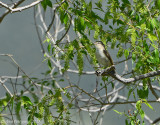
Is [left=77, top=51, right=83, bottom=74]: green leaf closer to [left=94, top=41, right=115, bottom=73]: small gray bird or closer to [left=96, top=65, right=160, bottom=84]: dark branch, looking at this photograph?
[left=96, top=65, right=160, bottom=84]: dark branch

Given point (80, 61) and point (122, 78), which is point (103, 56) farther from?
point (80, 61)

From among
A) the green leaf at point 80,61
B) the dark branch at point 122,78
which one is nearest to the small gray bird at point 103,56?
the dark branch at point 122,78

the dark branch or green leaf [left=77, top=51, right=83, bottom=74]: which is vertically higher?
green leaf [left=77, top=51, right=83, bottom=74]

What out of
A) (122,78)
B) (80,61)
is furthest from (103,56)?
(80,61)

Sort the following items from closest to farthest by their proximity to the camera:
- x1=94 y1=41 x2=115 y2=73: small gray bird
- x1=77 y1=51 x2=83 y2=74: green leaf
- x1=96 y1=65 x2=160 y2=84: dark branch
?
x1=77 y1=51 x2=83 y2=74: green leaf, x1=96 y1=65 x2=160 y2=84: dark branch, x1=94 y1=41 x2=115 y2=73: small gray bird

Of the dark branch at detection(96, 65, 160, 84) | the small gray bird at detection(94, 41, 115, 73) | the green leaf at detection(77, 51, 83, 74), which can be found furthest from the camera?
the small gray bird at detection(94, 41, 115, 73)

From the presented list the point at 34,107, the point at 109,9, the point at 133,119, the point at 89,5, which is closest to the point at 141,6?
the point at 109,9

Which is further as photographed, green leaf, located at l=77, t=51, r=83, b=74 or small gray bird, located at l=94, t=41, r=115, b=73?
small gray bird, located at l=94, t=41, r=115, b=73

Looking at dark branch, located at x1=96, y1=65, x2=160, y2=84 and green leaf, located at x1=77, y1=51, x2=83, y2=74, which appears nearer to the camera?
green leaf, located at x1=77, y1=51, x2=83, y2=74

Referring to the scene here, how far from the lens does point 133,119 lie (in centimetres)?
265

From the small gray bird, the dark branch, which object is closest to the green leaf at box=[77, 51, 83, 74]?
the dark branch

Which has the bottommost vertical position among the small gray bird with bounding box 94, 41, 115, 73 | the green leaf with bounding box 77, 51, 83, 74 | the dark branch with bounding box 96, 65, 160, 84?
the dark branch with bounding box 96, 65, 160, 84

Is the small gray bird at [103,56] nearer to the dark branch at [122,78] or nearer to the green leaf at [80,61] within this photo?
the dark branch at [122,78]

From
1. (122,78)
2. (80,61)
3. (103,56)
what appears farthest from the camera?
(103,56)
